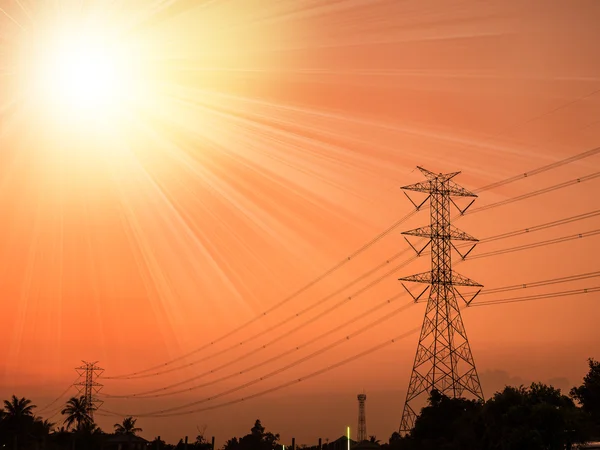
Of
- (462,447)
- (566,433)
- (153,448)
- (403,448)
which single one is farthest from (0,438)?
(566,433)

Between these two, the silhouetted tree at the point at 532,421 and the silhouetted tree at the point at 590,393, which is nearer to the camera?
the silhouetted tree at the point at 532,421

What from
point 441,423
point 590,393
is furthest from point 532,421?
point 590,393

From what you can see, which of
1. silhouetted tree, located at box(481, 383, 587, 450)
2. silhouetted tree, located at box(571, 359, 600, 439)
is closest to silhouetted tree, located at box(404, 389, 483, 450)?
silhouetted tree, located at box(481, 383, 587, 450)

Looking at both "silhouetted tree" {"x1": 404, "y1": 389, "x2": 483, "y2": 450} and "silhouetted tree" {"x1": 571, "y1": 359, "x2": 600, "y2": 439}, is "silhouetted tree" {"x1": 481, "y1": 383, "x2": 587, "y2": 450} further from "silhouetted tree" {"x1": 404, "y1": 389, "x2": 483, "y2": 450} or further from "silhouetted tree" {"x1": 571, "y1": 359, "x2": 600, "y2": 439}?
"silhouetted tree" {"x1": 571, "y1": 359, "x2": 600, "y2": 439}

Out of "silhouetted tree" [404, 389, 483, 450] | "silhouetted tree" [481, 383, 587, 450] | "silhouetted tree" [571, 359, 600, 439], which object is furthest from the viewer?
"silhouetted tree" [571, 359, 600, 439]

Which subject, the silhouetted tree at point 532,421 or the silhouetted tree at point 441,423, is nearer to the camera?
the silhouetted tree at point 532,421

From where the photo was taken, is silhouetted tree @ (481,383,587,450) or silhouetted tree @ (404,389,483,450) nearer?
silhouetted tree @ (481,383,587,450)

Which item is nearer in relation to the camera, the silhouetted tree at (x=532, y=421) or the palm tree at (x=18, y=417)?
the silhouetted tree at (x=532, y=421)

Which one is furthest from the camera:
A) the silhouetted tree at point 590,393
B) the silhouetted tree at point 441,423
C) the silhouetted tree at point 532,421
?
the silhouetted tree at point 590,393

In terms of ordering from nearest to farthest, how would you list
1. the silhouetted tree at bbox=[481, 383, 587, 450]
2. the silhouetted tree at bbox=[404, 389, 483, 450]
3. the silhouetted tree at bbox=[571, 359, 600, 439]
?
the silhouetted tree at bbox=[481, 383, 587, 450] → the silhouetted tree at bbox=[404, 389, 483, 450] → the silhouetted tree at bbox=[571, 359, 600, 439]

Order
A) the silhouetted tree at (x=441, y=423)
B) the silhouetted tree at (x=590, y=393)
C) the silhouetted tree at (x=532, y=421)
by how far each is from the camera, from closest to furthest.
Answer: the silhouetted tree at (x=532, y=421), the silhouetted tree at (x=441, y=423), the silhouetted tree at (x=590, y=393)

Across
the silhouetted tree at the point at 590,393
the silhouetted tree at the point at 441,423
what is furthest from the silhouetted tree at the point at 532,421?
the silhouetted tree at the point at 590,393

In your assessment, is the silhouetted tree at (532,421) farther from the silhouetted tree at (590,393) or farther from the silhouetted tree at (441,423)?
the silhouetted tree at (590,393)

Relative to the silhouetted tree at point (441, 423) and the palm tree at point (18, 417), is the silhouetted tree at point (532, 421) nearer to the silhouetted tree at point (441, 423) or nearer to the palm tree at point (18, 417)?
the silhouetted tree at point (441, 423)
